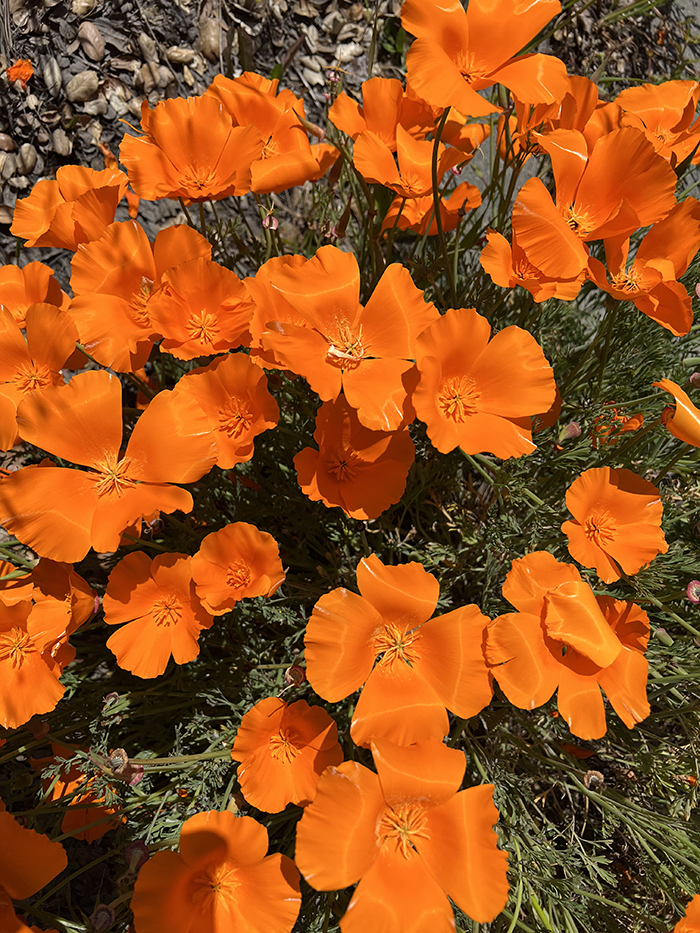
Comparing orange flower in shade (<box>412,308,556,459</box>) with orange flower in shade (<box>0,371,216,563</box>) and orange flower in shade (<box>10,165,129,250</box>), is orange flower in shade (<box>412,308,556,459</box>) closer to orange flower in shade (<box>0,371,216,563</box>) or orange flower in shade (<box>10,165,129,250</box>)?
orange flower in shade (<box>0,371,216,563</box>)

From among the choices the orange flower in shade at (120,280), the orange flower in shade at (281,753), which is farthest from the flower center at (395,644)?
the orange flower in shade at (120,280)

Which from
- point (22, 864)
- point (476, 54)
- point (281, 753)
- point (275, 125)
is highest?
point (476, 54)

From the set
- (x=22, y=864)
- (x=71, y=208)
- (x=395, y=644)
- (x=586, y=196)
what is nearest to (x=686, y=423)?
(x=586, y=196)

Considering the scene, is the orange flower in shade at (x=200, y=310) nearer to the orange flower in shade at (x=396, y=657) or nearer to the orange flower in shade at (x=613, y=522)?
the orange flower in shade at (x=396, y=657)

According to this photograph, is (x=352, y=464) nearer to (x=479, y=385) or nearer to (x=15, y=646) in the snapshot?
(x=479, y=385)

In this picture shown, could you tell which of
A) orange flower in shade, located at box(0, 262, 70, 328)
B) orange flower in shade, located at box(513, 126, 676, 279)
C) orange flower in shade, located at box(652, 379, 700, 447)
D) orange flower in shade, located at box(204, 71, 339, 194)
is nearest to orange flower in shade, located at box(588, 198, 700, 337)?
orange flower in shade, located at box(513, 126, 676, 279)

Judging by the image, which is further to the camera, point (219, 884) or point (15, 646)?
point (15, 646)
